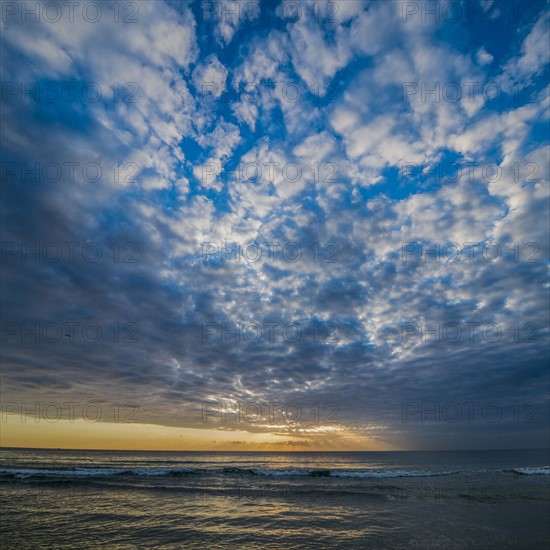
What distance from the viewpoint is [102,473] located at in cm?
Result: 4891

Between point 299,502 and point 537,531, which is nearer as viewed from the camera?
point 537,531

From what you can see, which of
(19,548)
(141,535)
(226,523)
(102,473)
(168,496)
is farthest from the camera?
(102,473)

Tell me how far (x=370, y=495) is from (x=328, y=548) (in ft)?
64.3

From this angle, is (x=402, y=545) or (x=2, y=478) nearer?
(x=402, y=545)

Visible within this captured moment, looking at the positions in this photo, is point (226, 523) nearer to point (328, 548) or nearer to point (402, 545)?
point (328, 548)

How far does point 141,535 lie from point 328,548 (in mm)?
9912

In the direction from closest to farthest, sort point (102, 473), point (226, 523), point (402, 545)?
point (402, 545), point (226, 523), point (102, 473)

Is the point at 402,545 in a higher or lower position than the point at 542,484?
lower

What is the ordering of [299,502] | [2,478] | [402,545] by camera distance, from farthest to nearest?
1. [2,478]
2. [299,502]
3. [402,545]

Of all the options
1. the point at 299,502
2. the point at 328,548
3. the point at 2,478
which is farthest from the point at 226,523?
the point at 2,478

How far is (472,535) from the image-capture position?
1878 centimetres

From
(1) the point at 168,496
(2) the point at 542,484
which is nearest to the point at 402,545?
(1) the point at 168,496

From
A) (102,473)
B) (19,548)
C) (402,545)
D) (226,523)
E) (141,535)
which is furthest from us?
(102,473)

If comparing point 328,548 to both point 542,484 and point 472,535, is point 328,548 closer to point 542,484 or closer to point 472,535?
point 472,535
